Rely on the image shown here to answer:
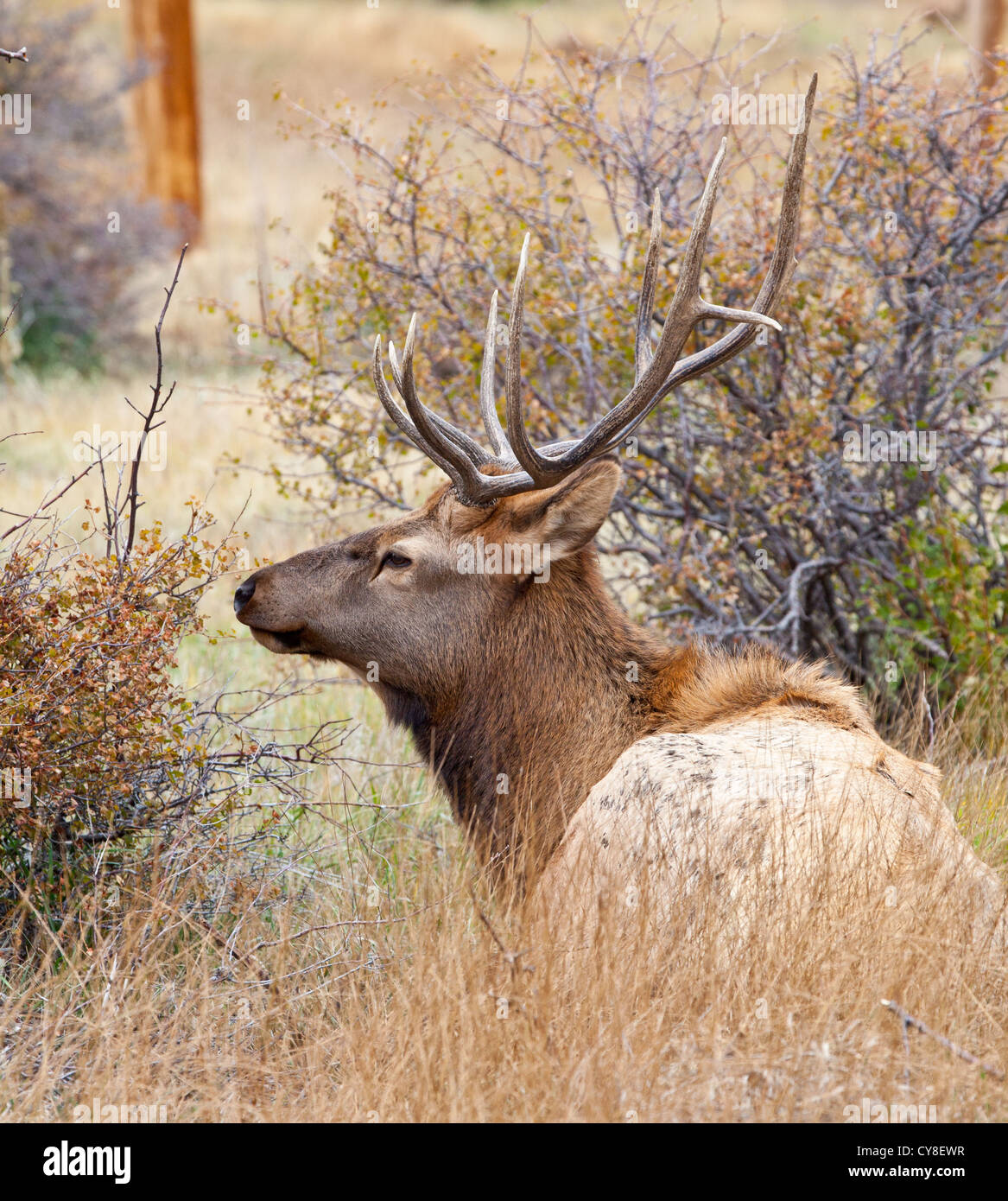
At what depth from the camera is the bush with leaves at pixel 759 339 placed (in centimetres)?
589

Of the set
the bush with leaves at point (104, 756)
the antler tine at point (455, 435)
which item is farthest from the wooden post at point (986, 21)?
the bush with leaves at point (104, 756)

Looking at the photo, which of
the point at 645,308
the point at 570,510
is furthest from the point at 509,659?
the point at 645,308

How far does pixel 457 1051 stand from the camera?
3119 millimetres

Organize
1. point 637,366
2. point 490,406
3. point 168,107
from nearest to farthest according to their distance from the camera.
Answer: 1. point 637,366
2. point 490,406
3. point 168,107

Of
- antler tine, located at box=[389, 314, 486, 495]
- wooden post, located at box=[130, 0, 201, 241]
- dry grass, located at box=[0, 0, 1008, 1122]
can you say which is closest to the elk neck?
dry grass, located at box=[0, 0, 1008, 1122]

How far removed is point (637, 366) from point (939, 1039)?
2.28 metres

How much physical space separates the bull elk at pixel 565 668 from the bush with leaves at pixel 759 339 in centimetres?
156

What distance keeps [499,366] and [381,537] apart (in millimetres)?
2487

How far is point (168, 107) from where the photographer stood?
15.6 metres

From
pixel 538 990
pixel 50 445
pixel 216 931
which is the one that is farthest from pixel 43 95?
pixel 538 990

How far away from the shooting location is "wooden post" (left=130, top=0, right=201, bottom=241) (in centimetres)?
1497

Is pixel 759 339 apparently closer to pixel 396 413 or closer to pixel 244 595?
pixel 396 413

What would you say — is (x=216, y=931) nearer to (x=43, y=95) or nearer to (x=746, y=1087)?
(x=746, y=1087)

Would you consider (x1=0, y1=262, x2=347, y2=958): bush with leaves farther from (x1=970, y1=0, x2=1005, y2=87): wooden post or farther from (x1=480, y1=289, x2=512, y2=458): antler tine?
(x1=970, y1=0, x2=1005, y2=87): wooden post
